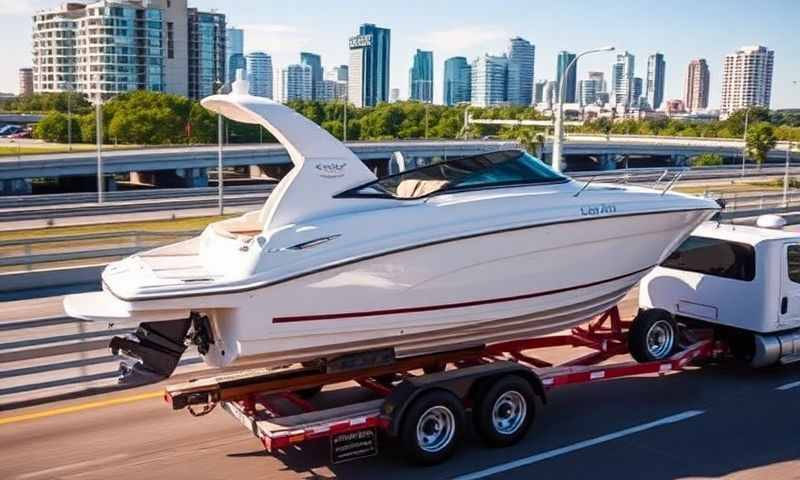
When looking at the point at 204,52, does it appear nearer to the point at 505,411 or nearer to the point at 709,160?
the point at 709,160

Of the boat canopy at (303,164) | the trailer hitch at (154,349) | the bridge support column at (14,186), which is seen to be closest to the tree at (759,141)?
the bridge support column at (14,186)

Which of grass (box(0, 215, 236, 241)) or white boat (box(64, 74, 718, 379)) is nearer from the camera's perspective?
white boat (box(64, 74, 718, 379))

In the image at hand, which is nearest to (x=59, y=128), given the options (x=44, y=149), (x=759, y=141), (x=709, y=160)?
(x=44, y=149)

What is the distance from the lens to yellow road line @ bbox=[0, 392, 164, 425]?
9116 mm

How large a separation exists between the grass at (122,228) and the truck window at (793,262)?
2347 cm

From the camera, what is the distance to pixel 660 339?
397 inches

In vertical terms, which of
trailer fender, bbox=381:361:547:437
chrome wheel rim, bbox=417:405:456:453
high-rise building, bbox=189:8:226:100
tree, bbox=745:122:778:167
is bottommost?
chrome wheel rim, bbox=417:405:456:453

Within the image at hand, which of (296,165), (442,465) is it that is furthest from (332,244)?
(442,465)

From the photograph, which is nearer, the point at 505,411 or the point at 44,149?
the point at 505,411

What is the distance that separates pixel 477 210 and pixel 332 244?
5.15 feet

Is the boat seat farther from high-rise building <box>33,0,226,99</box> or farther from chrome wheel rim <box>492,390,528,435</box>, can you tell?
high-rise building <box>33,0,226,99</box>

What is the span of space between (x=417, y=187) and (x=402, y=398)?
85.9 inches

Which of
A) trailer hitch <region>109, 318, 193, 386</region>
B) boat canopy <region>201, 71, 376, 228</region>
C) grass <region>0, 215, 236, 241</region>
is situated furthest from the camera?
grass <region>0, 215, 236, 241</region>

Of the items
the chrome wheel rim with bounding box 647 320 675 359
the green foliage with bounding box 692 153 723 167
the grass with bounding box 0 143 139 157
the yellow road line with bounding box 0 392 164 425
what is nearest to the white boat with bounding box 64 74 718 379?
the chrome wheel rim with bounding box 647 320 675 359
